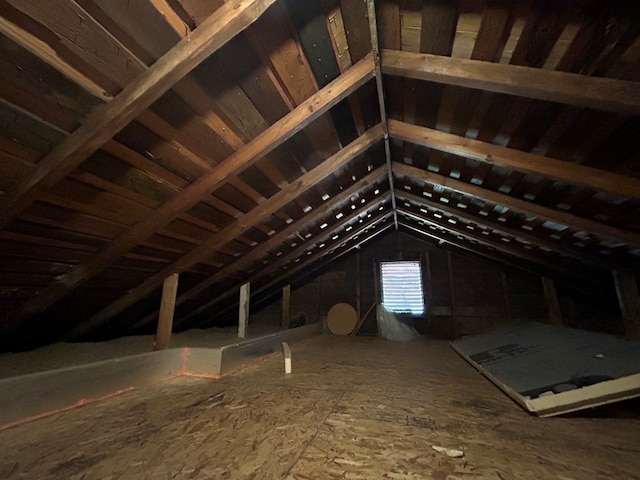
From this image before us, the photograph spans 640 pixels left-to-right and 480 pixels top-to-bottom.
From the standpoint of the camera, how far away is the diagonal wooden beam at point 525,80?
126 cm

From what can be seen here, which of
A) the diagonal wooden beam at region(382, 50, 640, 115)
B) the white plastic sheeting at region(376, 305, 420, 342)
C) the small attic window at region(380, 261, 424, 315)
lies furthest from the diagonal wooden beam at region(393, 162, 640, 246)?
the small attic window at region(380, 261, 424, 315)

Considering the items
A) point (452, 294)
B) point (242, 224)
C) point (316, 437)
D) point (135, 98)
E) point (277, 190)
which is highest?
point (277, 190)

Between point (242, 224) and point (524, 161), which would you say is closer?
point (524, 161)

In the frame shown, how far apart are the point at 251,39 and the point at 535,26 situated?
1.36m

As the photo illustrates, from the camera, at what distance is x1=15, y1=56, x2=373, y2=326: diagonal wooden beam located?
1.68 meters

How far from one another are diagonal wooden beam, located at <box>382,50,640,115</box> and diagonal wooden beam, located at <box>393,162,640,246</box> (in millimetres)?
1533

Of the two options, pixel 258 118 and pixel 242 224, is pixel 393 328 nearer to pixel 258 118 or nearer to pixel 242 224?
pixel 242 224

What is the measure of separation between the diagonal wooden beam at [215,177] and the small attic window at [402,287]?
18.8 feet

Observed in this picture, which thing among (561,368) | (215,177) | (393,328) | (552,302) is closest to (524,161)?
(561,368)

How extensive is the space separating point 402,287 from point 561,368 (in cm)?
449

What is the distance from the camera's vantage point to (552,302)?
5.27m

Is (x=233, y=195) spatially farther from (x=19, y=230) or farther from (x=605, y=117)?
(x=605, y=117)

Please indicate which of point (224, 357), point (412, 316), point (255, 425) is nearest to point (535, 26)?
point (255, 425)

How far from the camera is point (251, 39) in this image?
1.25 metres
